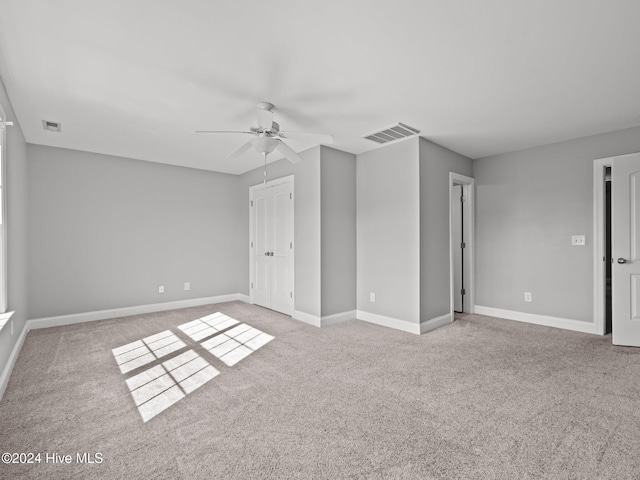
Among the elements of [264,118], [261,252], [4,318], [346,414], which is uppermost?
[264,118]

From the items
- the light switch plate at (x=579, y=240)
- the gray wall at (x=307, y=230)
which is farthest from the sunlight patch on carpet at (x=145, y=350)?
the light switch plate at (x=579, y=240)

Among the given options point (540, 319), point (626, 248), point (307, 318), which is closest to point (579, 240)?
point (626, 248)

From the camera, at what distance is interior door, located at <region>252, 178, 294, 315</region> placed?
496cm

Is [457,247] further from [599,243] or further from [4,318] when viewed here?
[4,318]

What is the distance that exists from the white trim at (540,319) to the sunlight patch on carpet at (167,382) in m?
4.04

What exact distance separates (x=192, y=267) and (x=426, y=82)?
15.5ft

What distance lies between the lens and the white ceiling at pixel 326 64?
185 cm

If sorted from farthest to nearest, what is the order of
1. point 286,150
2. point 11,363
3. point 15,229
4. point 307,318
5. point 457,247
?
point 457,247 < point 307,318 < point 15,229 < point 286,150 < point 11,363

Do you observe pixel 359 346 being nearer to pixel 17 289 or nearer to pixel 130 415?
pixel 130 415

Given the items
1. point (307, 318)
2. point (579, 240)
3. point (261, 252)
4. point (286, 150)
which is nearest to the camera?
point (286, 150)

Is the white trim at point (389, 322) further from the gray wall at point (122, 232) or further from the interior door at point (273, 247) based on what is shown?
the gray wall at point (122, 232)

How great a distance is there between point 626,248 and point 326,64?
3752mm

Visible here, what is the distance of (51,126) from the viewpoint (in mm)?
3639

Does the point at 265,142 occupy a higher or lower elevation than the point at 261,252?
higher
